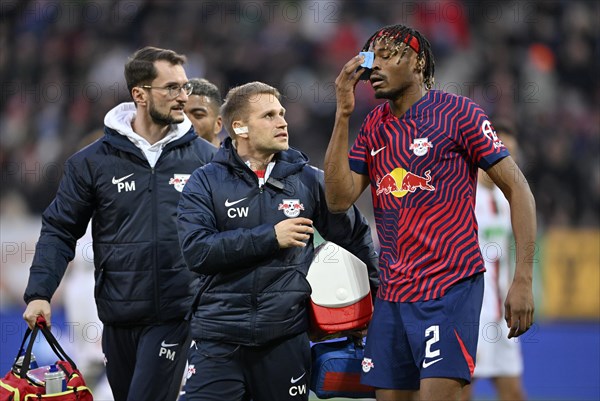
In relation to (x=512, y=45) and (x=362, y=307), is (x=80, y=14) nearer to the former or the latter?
(x=512, y=45)

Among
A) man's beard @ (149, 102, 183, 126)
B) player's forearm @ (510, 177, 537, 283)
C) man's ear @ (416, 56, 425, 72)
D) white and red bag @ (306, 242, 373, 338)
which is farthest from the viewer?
man's beard @ (149, 102, 183, 126)

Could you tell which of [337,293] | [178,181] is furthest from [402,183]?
[178,181]

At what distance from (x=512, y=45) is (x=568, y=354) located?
5684 millimetres

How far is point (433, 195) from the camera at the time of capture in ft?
15.8

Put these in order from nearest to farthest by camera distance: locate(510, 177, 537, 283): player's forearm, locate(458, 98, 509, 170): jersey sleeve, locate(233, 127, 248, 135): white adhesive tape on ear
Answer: locate(510, 177, 537, 283): player's forearm → locate(458, 98, 509, 170): jersey sleeve → locate(233, 127, 248, 135): white adhesive tape on ear

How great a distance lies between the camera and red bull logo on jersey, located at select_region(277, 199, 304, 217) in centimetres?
532

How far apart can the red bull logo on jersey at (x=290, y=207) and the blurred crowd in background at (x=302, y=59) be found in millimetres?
8093

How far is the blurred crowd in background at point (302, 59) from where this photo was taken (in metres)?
13.5

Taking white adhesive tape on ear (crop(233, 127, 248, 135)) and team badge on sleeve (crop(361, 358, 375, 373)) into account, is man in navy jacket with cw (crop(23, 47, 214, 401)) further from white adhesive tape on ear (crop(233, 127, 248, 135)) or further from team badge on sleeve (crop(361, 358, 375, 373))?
team badge on sleeve (crop(361, 358, 375, 373))

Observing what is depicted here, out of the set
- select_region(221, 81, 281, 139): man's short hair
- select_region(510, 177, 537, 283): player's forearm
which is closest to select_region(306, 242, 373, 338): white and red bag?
select_region(221, 81, 281, 139): man's short hair

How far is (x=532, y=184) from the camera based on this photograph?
12.8 m

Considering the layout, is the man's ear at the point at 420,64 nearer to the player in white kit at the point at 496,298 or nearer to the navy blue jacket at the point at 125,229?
the navy blue jacket at the point at 125,229

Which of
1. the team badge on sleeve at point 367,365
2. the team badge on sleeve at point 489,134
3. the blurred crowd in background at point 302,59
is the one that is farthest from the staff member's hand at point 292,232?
the blurred crowd in background at point 302,59

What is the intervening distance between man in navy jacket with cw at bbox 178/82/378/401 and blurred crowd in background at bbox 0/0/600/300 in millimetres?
7996
